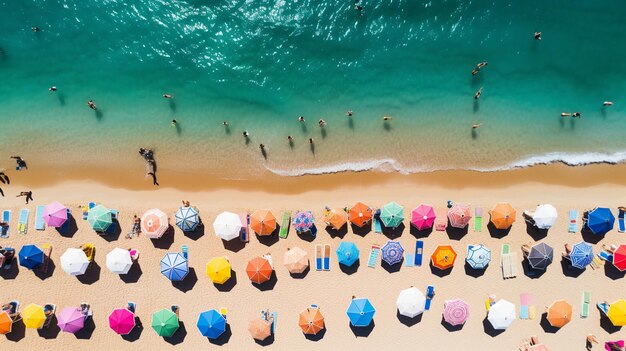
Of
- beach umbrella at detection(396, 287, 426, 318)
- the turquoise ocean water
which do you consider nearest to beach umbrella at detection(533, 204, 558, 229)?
the turquoise ocean water

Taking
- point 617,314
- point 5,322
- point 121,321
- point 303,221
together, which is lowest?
point 5,322

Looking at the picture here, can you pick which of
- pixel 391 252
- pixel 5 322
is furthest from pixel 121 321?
pixel 391 252

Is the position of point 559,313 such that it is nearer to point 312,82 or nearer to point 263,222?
point 263,222

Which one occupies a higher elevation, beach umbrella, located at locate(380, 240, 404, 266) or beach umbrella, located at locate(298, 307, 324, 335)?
beach umbrella, located at locate(380, 240, 404, 266)

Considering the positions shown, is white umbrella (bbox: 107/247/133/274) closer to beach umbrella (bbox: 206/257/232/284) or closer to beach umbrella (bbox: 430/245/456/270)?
beach umbrella (bbox: 206/257/232/284)

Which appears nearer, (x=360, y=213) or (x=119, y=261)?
(x=119, y=261)

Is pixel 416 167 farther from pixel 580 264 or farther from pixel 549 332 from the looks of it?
pixel 549 332
